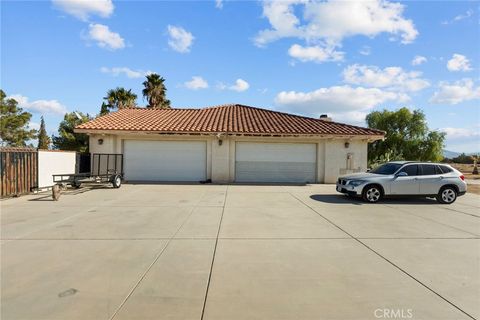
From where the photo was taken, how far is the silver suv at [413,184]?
10.6 m

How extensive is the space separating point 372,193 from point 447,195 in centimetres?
276

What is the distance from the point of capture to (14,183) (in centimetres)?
1095

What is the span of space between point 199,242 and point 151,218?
251 centimetres

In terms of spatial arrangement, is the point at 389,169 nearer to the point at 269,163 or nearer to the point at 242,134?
the point at 269,163

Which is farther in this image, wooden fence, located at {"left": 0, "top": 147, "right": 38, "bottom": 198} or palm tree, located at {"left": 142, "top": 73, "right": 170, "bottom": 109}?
palm tree, located at {"left": 142, "top": 73, "right": 170, "bottom": 109}

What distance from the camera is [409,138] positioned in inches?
1318

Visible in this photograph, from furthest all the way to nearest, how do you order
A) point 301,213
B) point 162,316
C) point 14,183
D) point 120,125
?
point 120,125
point 14,183
point 301,213
point 162,316

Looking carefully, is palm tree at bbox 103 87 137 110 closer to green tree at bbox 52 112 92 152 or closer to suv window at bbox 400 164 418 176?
green tree at bbox 52 112 92 152

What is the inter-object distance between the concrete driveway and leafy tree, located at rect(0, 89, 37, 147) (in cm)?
3188

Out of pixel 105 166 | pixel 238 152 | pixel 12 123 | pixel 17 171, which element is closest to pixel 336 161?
pixel 238 152

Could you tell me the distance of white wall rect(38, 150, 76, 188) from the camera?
496 inches

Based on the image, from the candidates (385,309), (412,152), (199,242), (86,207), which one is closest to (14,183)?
(86,207)

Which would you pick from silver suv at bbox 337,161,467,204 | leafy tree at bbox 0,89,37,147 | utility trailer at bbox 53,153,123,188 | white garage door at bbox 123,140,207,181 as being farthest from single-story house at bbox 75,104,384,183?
leafy tree at bbox 0,89,37,147

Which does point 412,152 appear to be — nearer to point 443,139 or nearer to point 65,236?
point 443,139
